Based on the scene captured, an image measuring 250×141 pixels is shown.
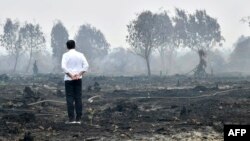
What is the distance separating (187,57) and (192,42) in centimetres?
1821

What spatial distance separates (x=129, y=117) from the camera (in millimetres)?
13430

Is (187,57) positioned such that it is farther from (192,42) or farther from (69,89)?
(69,89)

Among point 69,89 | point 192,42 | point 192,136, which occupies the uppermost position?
point 192,42

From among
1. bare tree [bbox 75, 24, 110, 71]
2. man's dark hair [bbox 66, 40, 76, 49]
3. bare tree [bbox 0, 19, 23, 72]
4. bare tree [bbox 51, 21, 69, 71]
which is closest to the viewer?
man's dark hair [bbox 66, 40, 76, 49]

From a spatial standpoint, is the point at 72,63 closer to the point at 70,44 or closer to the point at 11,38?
the point at 70,44

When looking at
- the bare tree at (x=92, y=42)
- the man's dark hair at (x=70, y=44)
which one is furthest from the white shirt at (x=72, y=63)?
the bare tree at (x=92, y=42)

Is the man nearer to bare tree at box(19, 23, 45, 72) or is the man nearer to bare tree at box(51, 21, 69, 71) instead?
bare tree at box(51, 21, 69, 71)

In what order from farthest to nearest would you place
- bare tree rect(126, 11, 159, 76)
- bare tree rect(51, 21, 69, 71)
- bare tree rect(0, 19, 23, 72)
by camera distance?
bare tree rect(0, 19, 23, 72) → bare tree rect(51, 21, 69, 71) → bare tree rect(126, 11, 159, 76)

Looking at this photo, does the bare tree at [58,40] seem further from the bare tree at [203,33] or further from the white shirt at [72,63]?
the white shirt at [72,63]

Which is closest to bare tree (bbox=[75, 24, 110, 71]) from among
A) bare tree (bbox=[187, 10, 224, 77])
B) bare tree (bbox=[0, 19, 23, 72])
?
bare tree (bbox=[0, 19, 23, 72])

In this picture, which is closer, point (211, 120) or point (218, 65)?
point (211, 120)

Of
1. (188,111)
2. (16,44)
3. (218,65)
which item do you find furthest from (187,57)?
(188,111)

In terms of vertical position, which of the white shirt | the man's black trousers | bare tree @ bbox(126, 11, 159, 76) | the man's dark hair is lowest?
the man's black trousers

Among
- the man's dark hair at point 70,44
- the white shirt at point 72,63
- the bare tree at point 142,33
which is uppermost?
the bare tree at point 142,33
